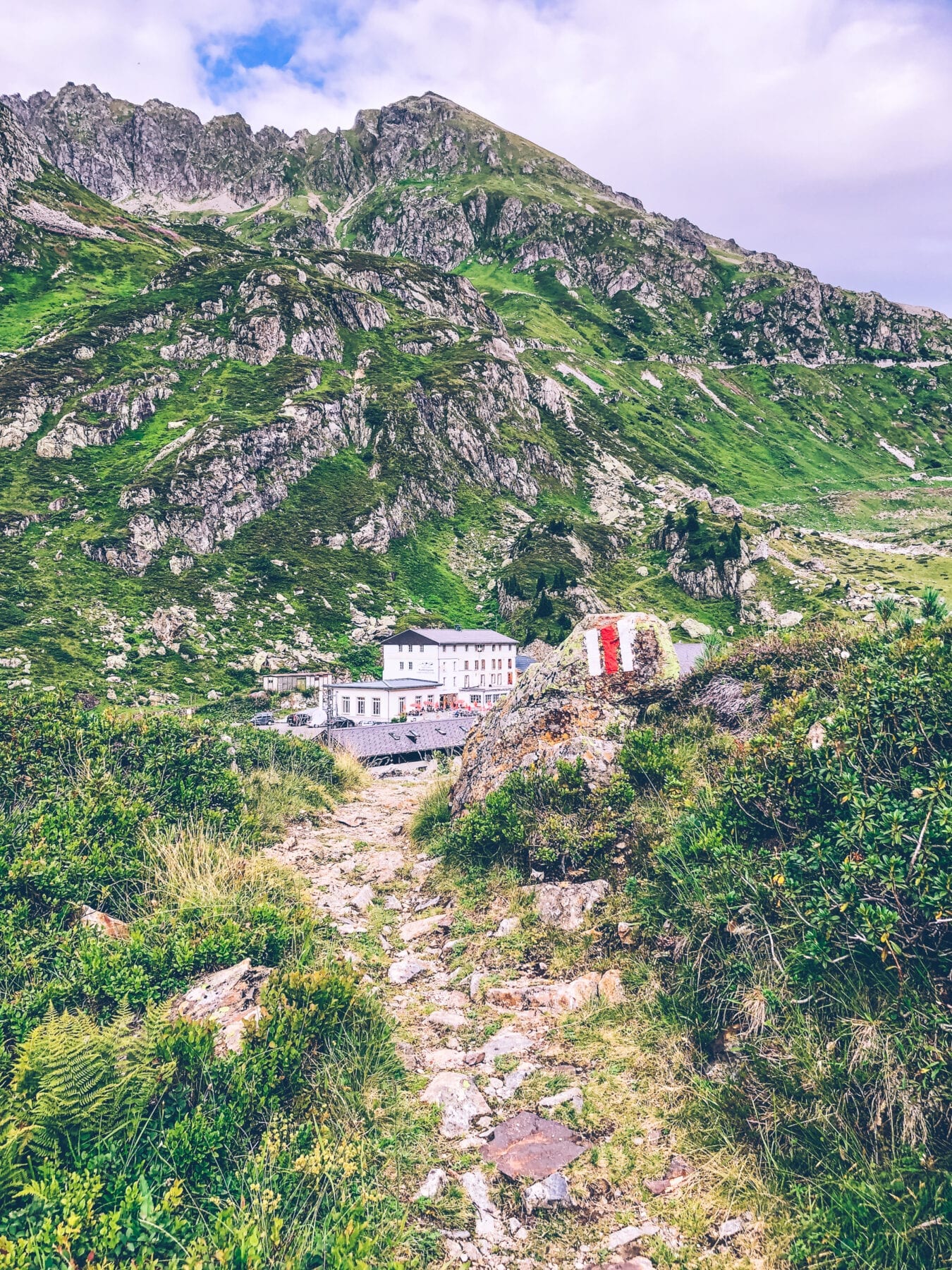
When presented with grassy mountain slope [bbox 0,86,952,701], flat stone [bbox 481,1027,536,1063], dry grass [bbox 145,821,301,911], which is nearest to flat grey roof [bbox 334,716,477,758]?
dry grass [bbox 145,821,301,911]

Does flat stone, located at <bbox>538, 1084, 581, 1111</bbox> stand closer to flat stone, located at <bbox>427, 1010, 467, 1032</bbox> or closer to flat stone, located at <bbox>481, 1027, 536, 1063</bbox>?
flat stone, located at <bbox>481, 1027, 536, 1063</bbox>

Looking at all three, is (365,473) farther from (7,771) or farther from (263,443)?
(7,771)

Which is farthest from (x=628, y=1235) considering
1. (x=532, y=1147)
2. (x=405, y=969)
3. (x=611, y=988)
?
(x=405, y=969)

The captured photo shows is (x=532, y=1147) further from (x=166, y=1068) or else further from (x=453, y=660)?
(x=453, y=660)

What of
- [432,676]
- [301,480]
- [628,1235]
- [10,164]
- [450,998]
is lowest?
[432,676]

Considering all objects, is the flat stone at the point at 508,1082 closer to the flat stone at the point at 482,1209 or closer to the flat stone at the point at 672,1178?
the flat stone at the point at 482,1209

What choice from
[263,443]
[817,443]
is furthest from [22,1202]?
[817,443]
